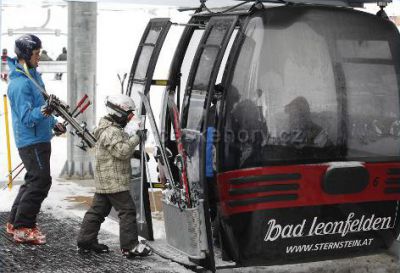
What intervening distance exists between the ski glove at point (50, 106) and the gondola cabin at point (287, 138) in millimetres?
786

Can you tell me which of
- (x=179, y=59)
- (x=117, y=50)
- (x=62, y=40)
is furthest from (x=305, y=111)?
(x=62, y=40)

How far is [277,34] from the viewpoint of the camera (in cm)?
528

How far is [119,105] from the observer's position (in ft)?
19.1

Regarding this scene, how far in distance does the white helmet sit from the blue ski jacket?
1.98 ft

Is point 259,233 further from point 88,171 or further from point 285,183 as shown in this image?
point 88,171

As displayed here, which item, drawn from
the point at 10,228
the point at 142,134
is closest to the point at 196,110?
the point at 142,134

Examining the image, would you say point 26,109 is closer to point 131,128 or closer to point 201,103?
point 131,128

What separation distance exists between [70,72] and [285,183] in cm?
567

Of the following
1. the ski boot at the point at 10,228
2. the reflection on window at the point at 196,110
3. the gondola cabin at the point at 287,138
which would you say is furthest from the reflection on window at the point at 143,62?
the ski boot at the point at 10,228

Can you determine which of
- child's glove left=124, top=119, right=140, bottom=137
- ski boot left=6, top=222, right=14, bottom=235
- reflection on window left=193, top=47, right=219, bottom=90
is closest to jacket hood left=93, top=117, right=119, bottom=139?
child's glove left=124, top=119, right=140, bottom=137

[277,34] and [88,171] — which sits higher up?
[277,34]

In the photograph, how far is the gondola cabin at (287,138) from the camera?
5.23 meters

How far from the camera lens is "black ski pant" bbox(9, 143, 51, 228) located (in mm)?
→ 6258

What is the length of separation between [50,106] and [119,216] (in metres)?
1.02
